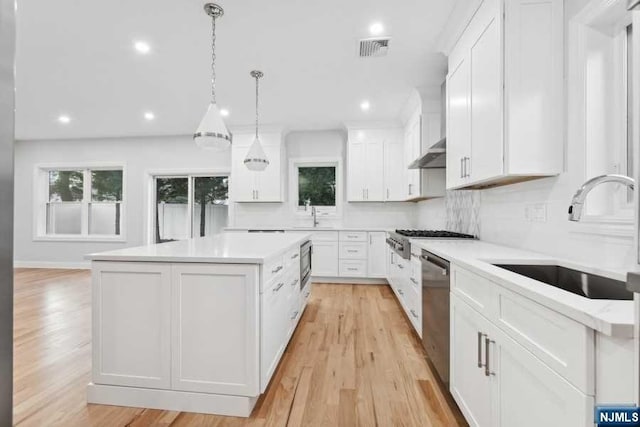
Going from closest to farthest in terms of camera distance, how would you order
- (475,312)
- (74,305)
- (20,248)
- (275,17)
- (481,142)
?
1. (475,312)
2. (481,142)
3. (275,17)
4. (74,305)
5. (20,248)

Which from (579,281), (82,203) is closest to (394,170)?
(579,281)

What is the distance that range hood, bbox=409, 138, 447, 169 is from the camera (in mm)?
3008

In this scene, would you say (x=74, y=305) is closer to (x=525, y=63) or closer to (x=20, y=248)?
(x=20, y=248)

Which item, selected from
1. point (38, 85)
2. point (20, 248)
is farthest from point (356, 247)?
point (20, 248)

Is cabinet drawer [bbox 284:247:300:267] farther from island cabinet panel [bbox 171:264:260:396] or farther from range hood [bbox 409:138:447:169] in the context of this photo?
range hood [bbox 409:138:447:169]

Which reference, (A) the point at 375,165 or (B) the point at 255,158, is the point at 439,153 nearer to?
(B) the point at 255,158

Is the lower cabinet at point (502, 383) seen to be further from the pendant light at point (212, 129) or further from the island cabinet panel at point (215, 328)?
the pendant light at point (212, 129)

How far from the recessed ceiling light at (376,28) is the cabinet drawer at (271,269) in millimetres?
2058

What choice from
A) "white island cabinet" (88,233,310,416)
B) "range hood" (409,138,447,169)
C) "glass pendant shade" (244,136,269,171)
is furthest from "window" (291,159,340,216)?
"white island cabinet" (88,233,310,416)

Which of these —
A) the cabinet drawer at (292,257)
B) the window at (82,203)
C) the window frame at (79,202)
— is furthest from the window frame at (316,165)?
the window at (82,203)

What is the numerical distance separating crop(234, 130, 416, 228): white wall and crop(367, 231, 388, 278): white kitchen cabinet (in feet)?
2.10

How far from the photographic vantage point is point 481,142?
210cm

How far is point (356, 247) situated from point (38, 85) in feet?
15.5

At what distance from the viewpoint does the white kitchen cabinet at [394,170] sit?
16.5 ft
